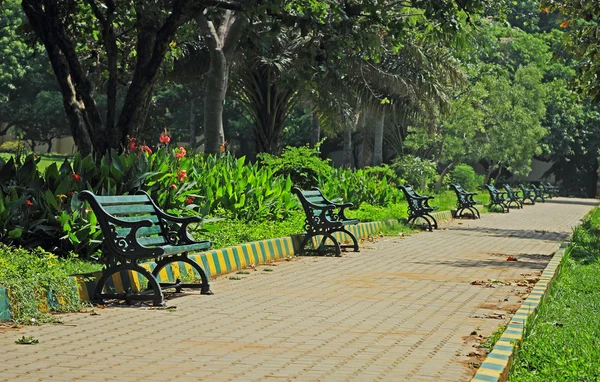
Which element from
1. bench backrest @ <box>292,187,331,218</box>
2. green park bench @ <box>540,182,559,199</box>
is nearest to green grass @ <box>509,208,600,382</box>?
bench backrest @ <box>292,187,331,218</box>

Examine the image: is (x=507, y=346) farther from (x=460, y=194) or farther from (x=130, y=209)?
(x=460, y=194)

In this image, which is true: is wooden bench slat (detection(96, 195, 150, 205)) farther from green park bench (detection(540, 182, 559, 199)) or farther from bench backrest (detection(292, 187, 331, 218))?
green park bench (detection(540, 182, 559, 199))

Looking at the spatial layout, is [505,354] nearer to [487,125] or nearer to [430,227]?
[430,227]

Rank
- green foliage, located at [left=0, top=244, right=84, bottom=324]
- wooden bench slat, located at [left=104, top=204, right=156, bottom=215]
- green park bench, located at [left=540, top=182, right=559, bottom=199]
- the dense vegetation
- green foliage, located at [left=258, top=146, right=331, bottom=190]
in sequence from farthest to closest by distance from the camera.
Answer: green park bench, located at [left=540, top=182, right=559, bottom=199] → green foliage, located at [left=258, top=146, right=331, bottom=190] → the dense vegetation → wooden bench slat, located at [left=104, top=204, right=156, bottom=215] → green foliage, located at [left=0, top=244, right=84, bottom=324]

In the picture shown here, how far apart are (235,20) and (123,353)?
17299 millimetres

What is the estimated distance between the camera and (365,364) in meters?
7.16

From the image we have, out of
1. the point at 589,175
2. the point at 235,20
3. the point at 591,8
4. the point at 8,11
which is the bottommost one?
the point at 589,175

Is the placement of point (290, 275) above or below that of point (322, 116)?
below

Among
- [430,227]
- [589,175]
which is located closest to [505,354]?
[430,227]

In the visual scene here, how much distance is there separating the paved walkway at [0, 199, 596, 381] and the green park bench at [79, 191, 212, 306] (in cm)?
33

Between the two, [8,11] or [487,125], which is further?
[8,11]

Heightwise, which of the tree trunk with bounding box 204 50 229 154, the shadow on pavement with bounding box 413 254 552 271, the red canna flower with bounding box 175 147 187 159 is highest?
the tree trunk with bounding box 204 50 229 154

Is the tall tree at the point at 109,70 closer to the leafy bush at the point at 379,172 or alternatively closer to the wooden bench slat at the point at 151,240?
the wooden bench slat at the point at 151,240

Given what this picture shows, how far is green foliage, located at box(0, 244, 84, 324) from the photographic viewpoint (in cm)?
877
